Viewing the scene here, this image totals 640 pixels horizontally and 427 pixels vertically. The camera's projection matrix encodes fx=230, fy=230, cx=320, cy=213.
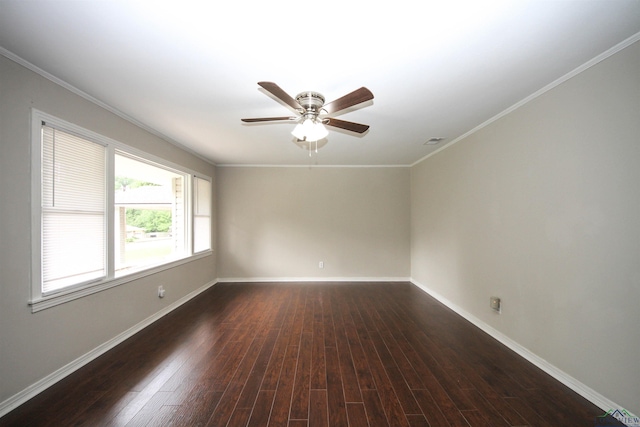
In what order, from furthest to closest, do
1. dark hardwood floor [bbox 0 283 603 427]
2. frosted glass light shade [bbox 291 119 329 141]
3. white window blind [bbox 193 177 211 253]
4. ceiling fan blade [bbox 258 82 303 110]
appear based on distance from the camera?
1. white window blind [bbox 193 177 211 253]
2. frosted glass light shade [bbox 291 119 329 141]
3. dark hardwood floor [bbox 0 283 603 427]
4. ceiling fan blade [bbox 258 82 303 110]

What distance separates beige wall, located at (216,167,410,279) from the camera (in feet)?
15.8

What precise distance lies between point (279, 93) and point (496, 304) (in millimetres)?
3025

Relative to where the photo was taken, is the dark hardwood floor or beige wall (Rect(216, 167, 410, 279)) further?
beige wall (Rect(216, 167, 410, 279))

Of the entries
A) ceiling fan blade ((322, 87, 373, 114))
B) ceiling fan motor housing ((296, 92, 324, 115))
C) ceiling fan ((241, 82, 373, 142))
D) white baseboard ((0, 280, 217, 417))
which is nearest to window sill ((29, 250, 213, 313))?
white baseboard ((0, 280, 217, 417))

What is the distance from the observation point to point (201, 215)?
4.20 metres

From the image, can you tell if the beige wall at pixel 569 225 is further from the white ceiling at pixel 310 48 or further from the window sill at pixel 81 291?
the window sill at pixel 81 291

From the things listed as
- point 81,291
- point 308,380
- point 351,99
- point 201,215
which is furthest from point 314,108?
point 201,215

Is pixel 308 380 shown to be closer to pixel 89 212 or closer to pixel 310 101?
pixel 310 101

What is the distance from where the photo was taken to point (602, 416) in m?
1.53

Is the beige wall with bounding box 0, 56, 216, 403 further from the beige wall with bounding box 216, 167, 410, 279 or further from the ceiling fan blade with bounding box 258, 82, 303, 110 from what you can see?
the beige wall with bounding box 216, 167, 410, 279

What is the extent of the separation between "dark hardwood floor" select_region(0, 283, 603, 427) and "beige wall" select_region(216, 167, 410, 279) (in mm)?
1799

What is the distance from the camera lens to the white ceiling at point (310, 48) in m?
1.25

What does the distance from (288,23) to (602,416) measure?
10.5ft

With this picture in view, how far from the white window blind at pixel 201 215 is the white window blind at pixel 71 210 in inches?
66.6
